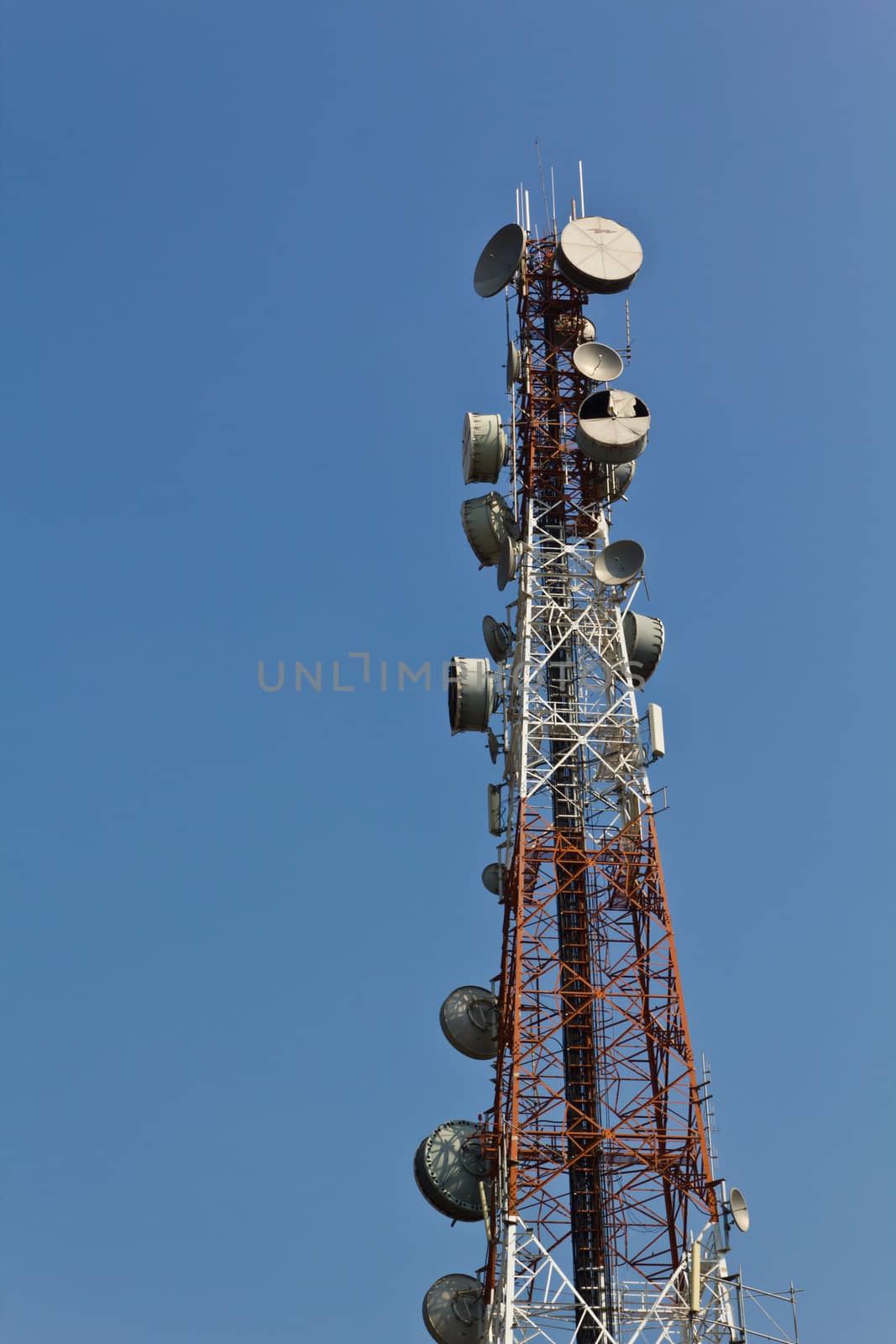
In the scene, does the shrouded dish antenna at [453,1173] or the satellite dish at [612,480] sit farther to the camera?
the satellite dish at [612,480]

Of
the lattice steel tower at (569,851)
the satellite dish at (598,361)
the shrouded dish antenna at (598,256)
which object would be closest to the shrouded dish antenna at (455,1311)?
the lattice steel tower at (569,851)

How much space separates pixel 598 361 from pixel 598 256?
15.6 feet

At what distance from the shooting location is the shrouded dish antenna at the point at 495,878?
5555 cm

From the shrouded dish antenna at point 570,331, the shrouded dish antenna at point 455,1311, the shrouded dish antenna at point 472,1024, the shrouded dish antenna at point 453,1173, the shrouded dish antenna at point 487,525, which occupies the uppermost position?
the shrouded dish antenna at point 570,331

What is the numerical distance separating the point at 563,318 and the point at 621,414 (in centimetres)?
709

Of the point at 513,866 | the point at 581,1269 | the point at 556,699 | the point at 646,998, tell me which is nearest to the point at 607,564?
the point at 556,699

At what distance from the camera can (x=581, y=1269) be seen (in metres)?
50.3

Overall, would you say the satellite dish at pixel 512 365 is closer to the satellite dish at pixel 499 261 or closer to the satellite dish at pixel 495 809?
the satellite dish at pixel 499 261

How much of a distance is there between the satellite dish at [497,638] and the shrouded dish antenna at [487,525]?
9.69ft

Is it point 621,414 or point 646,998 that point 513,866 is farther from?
point 621,414

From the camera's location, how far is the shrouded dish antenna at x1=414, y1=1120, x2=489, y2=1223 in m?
51.8

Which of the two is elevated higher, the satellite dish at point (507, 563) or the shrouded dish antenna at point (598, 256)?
the shrouded dish antenna at point (598, 256)

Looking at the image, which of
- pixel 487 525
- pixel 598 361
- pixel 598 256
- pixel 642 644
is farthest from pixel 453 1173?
pixel 598 256

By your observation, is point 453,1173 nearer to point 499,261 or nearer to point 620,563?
point 620,563
